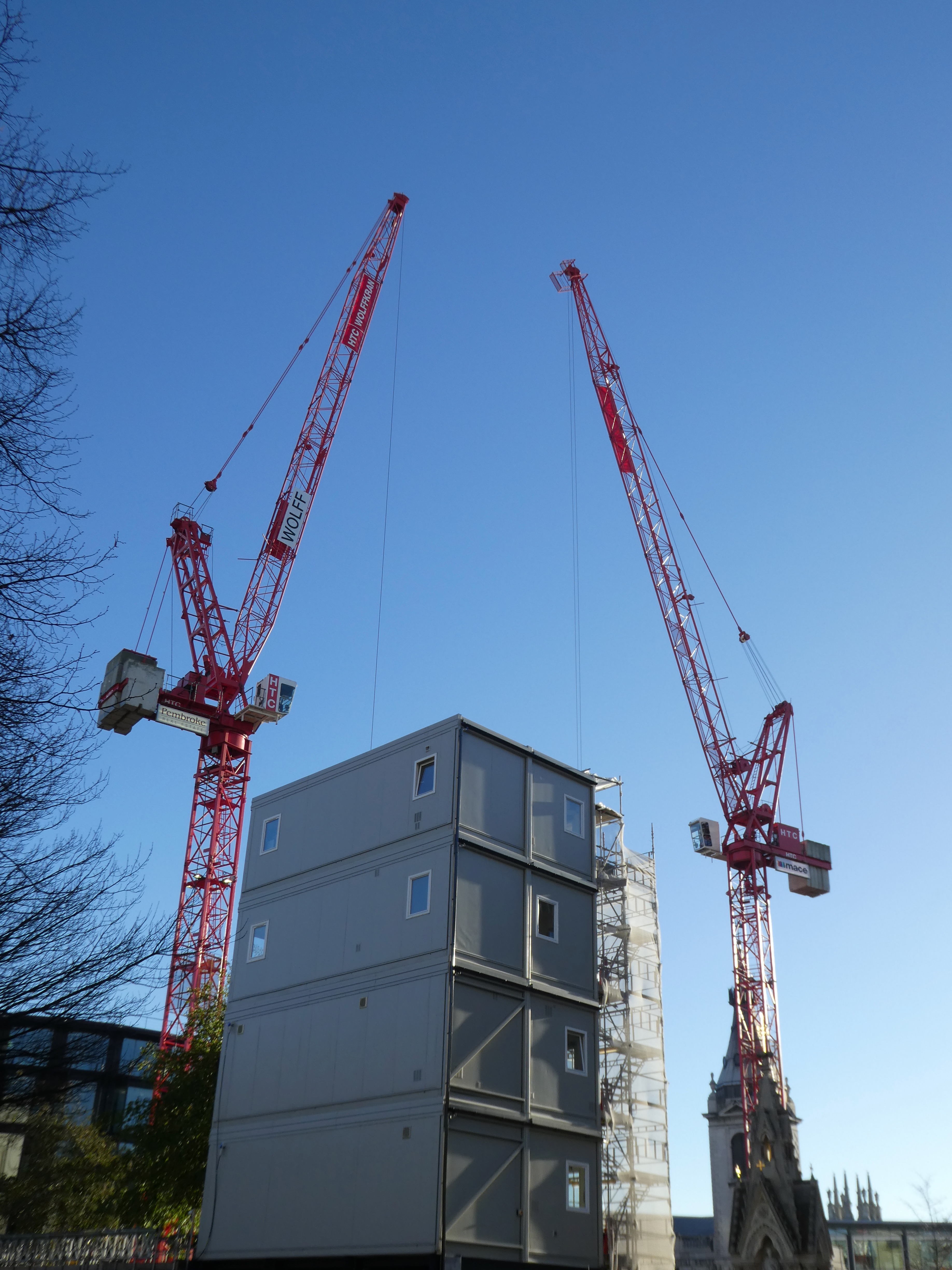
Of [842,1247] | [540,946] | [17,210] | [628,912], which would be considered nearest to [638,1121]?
[628,912]

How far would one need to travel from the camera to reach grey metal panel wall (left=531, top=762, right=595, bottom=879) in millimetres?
35844

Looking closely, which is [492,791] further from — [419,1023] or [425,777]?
[419,1023]

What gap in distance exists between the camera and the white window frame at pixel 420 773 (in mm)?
34094

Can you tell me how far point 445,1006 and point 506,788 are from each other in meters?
6.78

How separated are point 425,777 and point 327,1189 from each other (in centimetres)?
1089

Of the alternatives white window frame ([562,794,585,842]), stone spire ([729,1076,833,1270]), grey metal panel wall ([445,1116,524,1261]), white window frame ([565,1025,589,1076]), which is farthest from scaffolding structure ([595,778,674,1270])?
grey metal panel wall ([445,1116,524,1261])

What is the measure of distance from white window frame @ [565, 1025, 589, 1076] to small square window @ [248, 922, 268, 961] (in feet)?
30.8

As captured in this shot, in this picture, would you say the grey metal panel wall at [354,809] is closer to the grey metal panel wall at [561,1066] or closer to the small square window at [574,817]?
the small square window at [574,817]

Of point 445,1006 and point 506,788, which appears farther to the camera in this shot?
point 506,788

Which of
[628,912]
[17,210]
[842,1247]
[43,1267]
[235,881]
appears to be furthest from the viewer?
[842,1247]

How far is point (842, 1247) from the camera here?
101125 mm

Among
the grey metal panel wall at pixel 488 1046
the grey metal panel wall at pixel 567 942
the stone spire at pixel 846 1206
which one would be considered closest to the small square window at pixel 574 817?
the grey metal panel wall at pixel 567 942

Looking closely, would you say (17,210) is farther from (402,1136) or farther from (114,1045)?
(114,1045)

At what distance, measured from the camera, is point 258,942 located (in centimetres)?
3694
